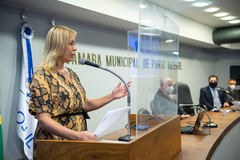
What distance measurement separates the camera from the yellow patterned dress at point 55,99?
1.53 metres

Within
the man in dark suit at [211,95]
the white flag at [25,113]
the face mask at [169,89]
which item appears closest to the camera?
the face mask at [169,89]

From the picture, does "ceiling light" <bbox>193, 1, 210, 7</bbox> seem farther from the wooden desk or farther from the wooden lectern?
the wooden lectern

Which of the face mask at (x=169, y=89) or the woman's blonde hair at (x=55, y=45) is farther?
the face mask at (x=169, y=89)

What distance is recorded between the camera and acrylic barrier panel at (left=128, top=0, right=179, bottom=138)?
135 centimetres

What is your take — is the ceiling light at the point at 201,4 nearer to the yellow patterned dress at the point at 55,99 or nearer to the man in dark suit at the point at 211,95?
the man in dark suit at the point at 211,95

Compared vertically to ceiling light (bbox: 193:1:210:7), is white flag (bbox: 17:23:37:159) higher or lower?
lower

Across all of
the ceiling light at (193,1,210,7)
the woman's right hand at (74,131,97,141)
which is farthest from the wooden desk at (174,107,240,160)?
the ceiling light at (193,1,210,7)

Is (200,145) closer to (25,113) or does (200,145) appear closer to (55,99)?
(55,99)

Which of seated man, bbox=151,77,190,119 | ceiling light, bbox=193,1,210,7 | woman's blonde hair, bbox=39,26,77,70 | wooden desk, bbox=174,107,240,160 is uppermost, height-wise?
ceiling light, bbox=193,1,210,7

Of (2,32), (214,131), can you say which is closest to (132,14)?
(2,32)

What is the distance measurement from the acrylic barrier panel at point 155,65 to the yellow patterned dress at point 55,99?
466mm

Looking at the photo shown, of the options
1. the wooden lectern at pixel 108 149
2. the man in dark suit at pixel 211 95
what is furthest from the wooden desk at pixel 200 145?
the man in dark suit at pixel 211 95

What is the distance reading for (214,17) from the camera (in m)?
6.56

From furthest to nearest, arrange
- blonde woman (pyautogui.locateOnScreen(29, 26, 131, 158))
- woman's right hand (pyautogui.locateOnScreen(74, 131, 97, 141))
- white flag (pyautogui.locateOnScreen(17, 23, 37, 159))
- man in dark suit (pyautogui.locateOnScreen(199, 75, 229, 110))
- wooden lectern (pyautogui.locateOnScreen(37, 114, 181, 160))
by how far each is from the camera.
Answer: man in dark suit (pyautogui.locateOnScreen(199, 75, 229, 110)) < white flag (pyautogui.locateOnScreen(17, 23, 37, 159)) < blonde woman (pyautogui.locateOnScreen(29, 26, 131, 158)) < woman's right hand (pyautogui.locateOnScreen(74, 131, 97, 141)) < wooden lectern (pyautogui.locateOnScreen(37, 114, 181, 160))
